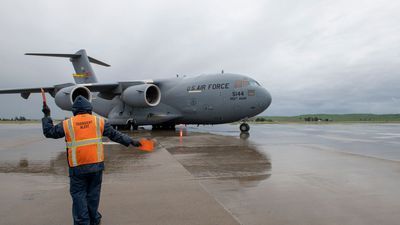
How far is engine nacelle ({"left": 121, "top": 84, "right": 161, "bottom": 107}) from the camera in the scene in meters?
18.5

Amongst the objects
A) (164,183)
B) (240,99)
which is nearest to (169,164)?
(164,183)

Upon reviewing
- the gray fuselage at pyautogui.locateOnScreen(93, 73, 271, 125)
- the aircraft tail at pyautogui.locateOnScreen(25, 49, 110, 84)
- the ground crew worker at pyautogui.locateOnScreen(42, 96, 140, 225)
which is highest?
the aircraft tail at pyautogui.locateOnScreen(25, 49, 110, 84)

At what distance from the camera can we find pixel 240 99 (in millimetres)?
17172

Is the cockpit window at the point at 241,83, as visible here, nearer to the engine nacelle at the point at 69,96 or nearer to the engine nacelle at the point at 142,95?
the engine nacelle at the point at 142,95

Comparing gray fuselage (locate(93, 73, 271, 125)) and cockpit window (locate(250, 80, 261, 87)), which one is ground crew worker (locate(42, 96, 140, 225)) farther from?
cockpit window (locate(250, 80, 261, 87))

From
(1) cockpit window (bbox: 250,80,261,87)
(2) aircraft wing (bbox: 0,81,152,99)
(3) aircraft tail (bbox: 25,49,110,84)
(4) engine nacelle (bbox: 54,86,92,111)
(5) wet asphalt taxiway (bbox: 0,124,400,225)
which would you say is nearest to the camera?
(5) wet asphalt taxiway (bbox: 0,124,400,225)

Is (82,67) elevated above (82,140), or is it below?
above

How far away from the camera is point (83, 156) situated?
3.34 metres

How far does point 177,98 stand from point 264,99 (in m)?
5.53

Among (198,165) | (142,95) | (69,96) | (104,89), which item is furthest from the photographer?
(104,89)

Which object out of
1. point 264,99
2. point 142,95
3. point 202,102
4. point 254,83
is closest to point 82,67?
point 142,95

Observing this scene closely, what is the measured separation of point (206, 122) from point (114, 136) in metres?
15.6

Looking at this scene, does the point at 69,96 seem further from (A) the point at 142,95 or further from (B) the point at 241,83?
(B) the point at 241,83

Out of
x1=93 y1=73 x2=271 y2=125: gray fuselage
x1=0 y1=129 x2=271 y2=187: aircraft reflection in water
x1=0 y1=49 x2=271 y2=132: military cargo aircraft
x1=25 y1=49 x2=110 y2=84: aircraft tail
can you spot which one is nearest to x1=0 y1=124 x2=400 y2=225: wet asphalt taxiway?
x1=0 y1=129 x2=271 y2=187: aircraft reflection in water
